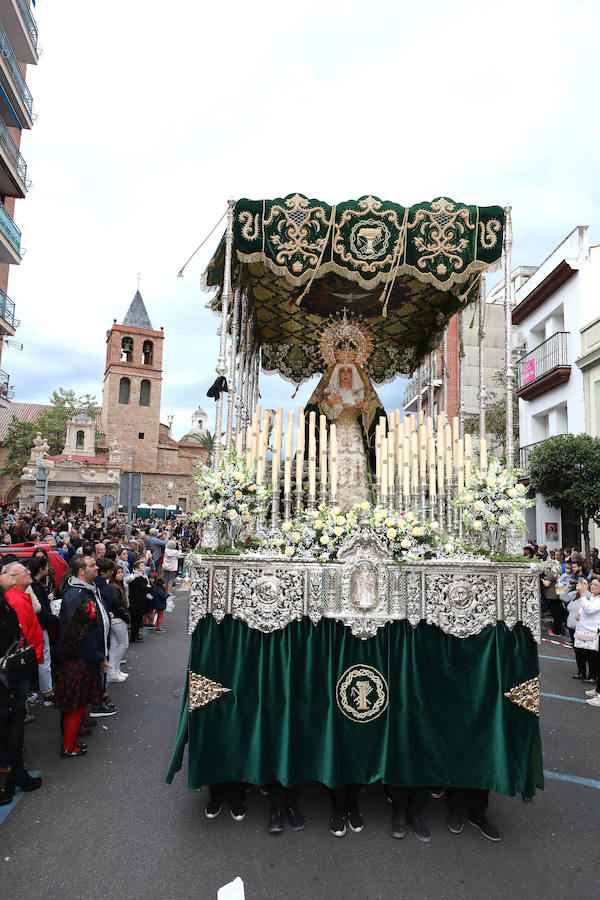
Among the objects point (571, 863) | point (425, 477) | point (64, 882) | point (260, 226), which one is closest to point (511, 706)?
point (571, 863)

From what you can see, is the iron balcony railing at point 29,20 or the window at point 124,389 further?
the window at point 124,389

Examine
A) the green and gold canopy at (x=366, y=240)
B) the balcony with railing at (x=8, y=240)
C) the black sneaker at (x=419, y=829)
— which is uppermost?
the balcony with railing at (x=8, y=240)

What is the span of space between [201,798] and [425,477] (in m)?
3.17

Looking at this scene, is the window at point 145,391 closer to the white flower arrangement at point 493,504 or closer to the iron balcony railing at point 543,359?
the iron balcony railing at point 543,359

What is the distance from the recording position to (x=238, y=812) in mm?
3867

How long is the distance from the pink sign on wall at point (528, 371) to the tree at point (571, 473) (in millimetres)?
5603

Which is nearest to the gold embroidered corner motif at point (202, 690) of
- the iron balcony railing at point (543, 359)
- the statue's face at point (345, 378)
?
the statue's face at point (345, 378)

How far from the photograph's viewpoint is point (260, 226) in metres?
5.11

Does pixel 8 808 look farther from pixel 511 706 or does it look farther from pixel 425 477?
pixel 425 477

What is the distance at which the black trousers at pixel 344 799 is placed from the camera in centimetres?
384

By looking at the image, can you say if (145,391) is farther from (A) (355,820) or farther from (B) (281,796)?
(A) (355,820)

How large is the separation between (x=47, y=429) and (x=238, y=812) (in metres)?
49.1

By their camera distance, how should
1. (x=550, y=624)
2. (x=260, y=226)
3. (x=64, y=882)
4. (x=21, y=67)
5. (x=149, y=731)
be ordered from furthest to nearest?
(x=21, y=67) → (x=550, y=624) → (x=149, y=731) → (x=260, y=226) → (x=64, y=882)

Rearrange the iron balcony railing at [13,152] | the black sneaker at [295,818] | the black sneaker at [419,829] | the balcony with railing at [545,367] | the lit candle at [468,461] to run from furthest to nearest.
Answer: the iron balcony railing at [13,152] < the balcony with railing at [545,367] < the lit candle at [468,461] < the black sneaker at [295,818] < the black sneaker at [419,829]
